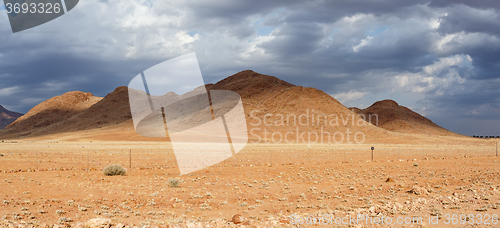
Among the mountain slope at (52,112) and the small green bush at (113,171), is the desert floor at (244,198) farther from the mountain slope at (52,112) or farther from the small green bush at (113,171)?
the mountain slope at (52,112)

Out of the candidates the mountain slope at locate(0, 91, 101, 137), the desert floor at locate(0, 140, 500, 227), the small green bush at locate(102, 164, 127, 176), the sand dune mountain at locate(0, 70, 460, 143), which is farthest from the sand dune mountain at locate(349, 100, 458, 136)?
the mountain slope at locate(0, 91, 101, 137)

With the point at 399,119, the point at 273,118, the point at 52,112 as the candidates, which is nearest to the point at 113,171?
the point at 273,118

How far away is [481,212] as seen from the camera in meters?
11.1

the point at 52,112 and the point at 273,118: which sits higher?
the point at 52,112

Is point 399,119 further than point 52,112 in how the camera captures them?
No

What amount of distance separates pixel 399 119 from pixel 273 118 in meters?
59.8

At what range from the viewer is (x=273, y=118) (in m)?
85.0

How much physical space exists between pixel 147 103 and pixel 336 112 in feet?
229

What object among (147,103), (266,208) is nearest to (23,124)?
(147,103)

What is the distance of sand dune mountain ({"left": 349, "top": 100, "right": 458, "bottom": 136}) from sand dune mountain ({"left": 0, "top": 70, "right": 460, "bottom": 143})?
2.72 feet

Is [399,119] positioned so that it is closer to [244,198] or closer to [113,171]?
[113,171]

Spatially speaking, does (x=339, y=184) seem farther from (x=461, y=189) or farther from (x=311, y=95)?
(x=311, y=95)

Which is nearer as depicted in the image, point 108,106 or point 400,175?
point 400,175

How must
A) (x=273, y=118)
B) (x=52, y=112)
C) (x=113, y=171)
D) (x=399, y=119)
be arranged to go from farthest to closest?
(x=52, y=112), (x=399, y=119), (x=273, y=118), (x=113, y=171)
